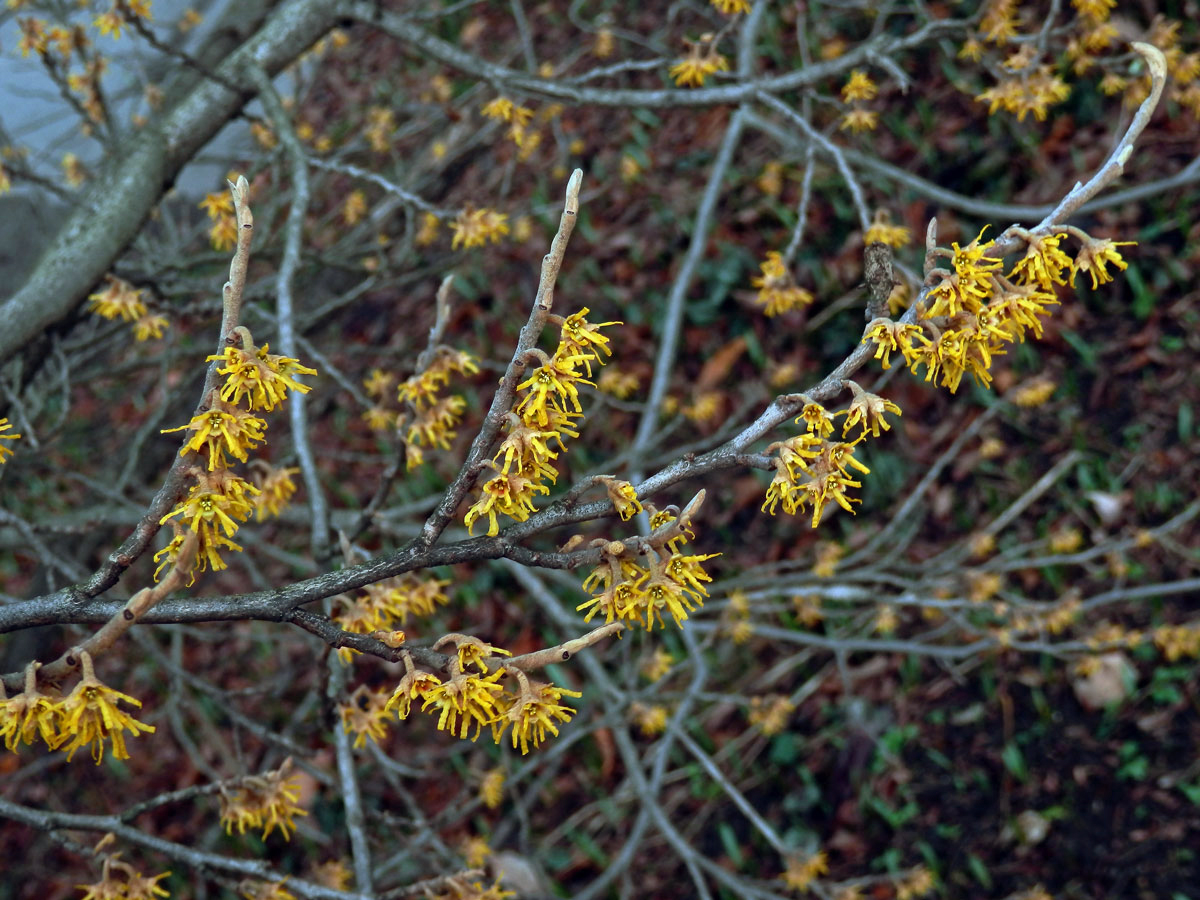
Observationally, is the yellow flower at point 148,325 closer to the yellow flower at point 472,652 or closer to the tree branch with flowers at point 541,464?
the tree branch with flowers at point 541,464

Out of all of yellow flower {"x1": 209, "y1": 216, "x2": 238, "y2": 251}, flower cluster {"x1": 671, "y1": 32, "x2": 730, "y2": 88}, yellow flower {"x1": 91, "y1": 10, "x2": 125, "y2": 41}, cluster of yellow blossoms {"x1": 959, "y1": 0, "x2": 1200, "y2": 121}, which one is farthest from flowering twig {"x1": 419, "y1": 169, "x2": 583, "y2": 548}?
yellow flower {"x1": 91, "y1": 10, "x2": 125, "y2": 41}

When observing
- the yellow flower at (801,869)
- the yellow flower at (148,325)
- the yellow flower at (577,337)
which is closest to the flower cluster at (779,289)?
the yellow flower at (577,337)

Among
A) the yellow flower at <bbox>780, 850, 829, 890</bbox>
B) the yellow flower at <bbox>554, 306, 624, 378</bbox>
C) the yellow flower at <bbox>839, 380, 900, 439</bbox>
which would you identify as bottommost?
the yellow flower at <bbox>780, 850, 829, 890</bbox>

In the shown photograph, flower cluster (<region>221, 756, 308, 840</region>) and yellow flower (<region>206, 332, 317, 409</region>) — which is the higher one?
yellow flower (<region>206, 332, 317, 409</region>)

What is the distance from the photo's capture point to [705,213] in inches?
149

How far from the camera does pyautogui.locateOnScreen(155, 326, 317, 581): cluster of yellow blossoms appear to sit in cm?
112

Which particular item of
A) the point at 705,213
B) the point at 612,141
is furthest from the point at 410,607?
the point at 612,141

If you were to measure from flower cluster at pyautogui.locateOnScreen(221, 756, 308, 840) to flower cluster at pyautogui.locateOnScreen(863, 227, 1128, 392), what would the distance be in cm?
123

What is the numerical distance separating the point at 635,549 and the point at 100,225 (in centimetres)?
222

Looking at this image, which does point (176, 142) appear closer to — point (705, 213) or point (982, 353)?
point (705, 213)

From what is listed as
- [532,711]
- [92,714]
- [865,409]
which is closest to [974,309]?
[865,409]

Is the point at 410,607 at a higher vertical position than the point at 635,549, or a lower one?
lower

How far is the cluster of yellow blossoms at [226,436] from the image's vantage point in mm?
1124

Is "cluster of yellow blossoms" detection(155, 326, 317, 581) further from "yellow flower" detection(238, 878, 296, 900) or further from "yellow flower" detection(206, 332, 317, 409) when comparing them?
"yellow flower" detection(238, 878, 296, 900)
